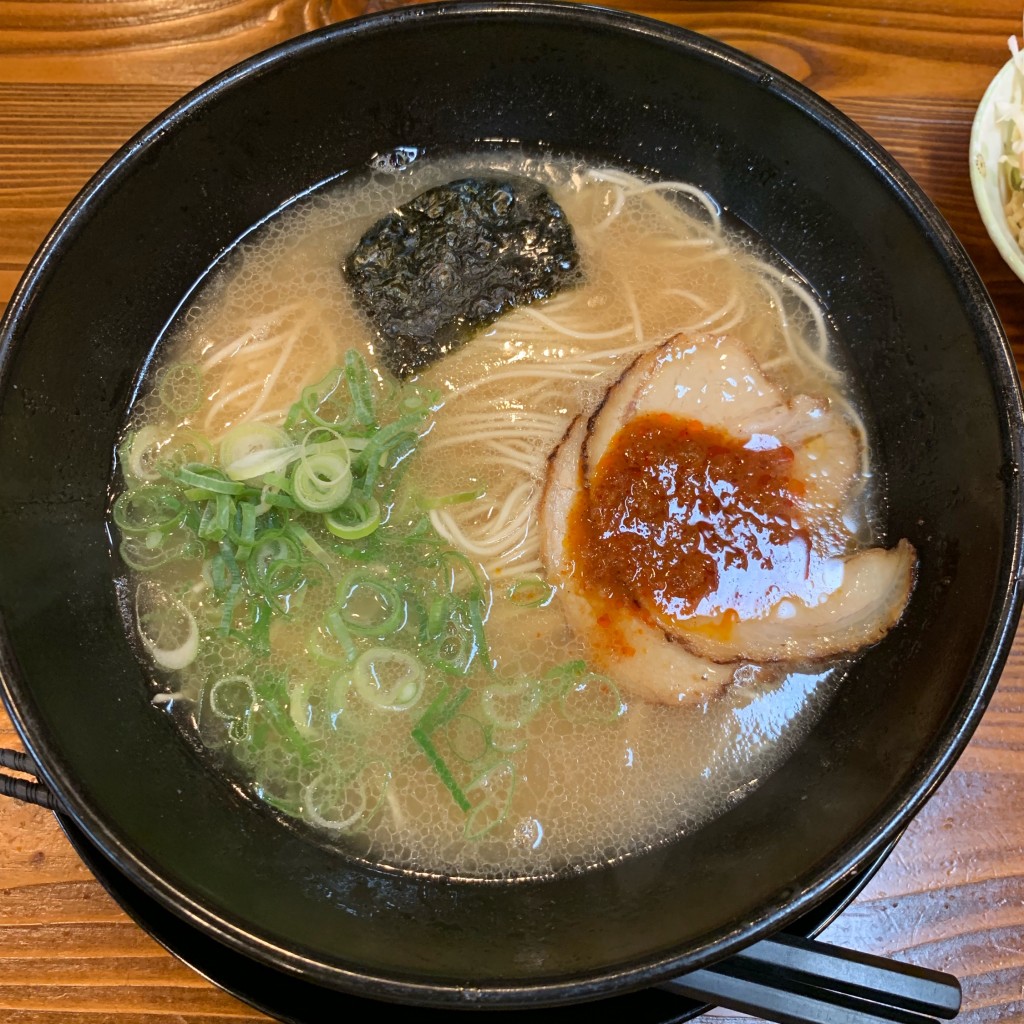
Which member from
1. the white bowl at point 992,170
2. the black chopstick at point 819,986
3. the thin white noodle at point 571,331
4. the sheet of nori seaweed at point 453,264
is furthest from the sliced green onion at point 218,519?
the white bowl at point 992,170

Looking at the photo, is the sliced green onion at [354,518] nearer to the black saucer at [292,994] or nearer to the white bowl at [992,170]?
the black saucer at [292,994]

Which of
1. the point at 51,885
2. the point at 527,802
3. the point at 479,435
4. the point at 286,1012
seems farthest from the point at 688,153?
the point at 51,885

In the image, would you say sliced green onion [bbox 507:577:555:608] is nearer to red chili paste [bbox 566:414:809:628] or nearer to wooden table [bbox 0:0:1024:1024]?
red chili paste [bbox 566:414:809:628]

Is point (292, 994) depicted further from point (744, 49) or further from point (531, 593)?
point (744, 49)

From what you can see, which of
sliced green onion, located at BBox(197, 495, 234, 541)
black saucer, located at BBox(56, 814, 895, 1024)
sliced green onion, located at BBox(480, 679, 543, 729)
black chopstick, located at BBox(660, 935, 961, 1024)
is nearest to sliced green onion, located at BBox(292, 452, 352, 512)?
sliced green onion, located at BBox(197, 495, 234, 541)

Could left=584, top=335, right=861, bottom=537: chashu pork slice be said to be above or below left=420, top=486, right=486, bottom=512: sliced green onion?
above

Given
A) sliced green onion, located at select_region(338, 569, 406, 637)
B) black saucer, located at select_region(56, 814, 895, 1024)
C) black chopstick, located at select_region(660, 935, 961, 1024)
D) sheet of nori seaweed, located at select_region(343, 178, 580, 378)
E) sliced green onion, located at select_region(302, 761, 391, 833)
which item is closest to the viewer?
black chopstick, located at select_region(660, 935, 961, 1024)
